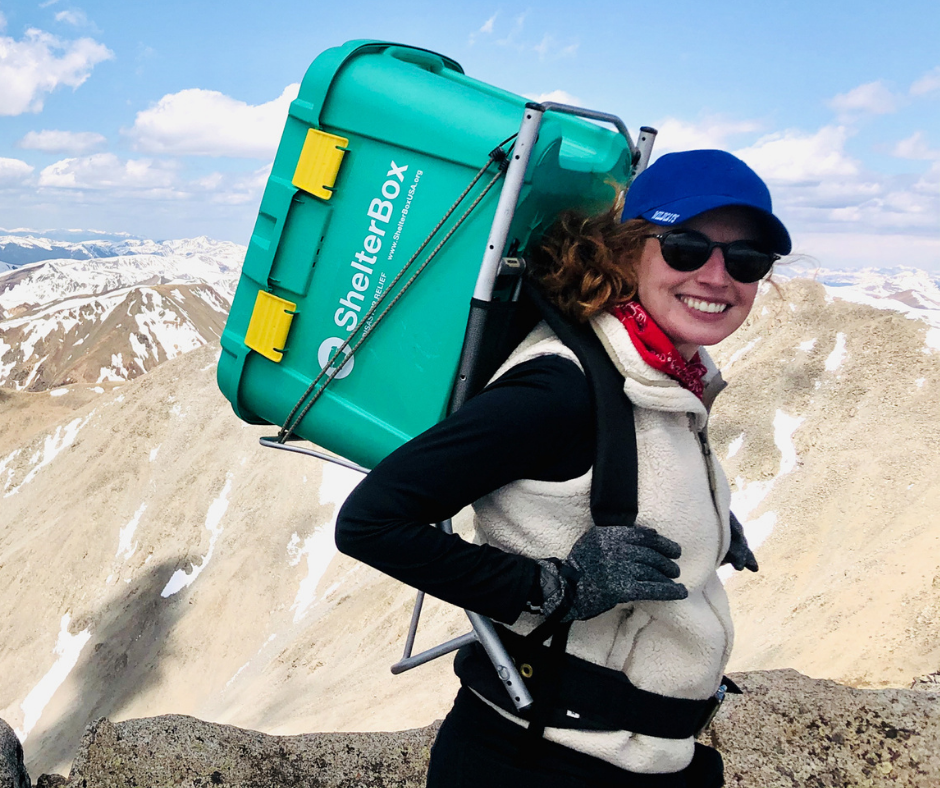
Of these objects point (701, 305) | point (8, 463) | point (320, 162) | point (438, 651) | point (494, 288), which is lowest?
point (8, 463)

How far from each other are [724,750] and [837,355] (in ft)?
93.5

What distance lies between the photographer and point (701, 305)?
2.51 metres

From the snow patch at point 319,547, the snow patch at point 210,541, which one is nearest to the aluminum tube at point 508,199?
the snow patch at point 319,547

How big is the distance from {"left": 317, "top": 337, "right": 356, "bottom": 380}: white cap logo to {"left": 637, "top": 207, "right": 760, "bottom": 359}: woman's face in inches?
54.6

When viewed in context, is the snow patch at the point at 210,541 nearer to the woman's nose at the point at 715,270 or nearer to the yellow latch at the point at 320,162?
the yellow latch at the point at 320,162

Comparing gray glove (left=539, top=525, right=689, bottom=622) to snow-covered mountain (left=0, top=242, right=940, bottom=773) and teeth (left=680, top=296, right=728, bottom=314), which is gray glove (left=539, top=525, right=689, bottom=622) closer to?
teeth (left=680, top=296, right=728, bottom=314)

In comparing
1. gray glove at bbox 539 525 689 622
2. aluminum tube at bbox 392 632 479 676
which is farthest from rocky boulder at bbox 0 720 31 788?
gray glove at bbox 539 525 689 622

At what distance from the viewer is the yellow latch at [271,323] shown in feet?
11.1

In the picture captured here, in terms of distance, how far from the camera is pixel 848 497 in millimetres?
22531

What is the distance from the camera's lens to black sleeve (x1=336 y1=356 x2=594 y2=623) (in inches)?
85.7

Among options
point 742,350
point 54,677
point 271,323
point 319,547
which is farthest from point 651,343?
point 54,677

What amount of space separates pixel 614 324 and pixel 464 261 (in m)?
0.81

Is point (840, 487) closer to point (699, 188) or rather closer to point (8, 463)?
point (699, 188)

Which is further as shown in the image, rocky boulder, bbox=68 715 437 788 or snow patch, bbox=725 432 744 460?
snow patch, bbox=725 432 744 460
